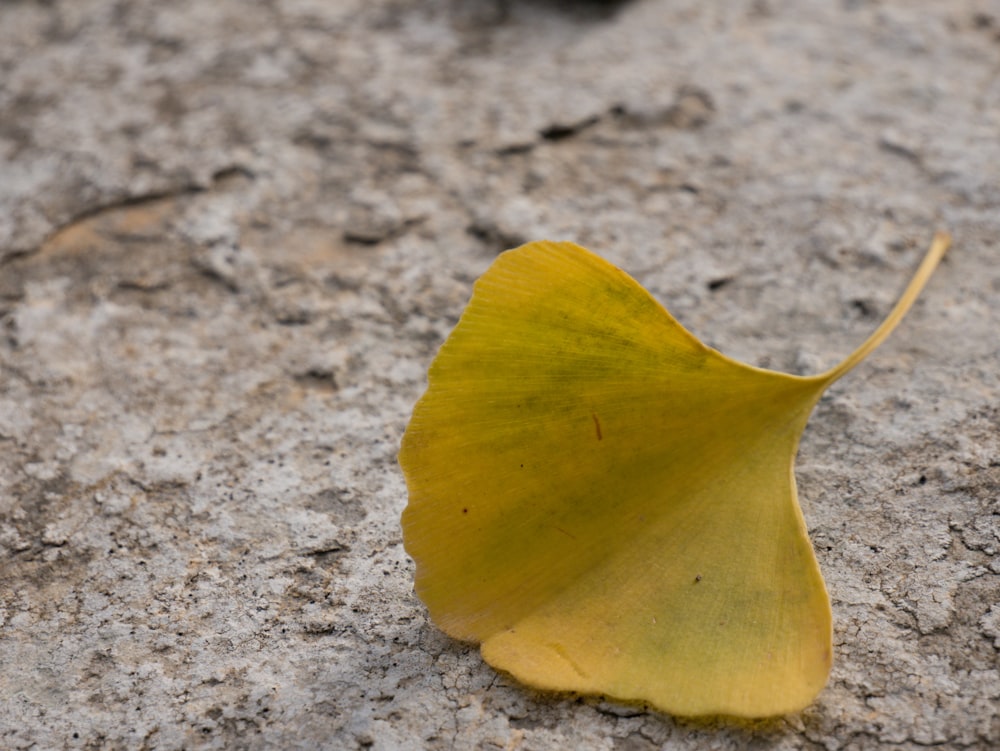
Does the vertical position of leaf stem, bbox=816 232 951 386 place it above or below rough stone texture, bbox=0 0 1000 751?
above

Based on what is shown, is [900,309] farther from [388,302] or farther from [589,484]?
[388,302]

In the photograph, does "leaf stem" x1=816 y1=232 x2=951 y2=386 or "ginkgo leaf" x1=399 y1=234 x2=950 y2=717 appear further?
"leaf stem" x1=816 y1=232 x2=951 y2=386

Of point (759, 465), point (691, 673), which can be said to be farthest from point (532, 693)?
point (759, 465)

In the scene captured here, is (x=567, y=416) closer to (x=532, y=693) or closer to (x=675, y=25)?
(x=532, y=693)

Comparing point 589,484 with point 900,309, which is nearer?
point 589,484

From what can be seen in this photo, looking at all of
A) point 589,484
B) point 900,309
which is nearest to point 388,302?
point 589,484
